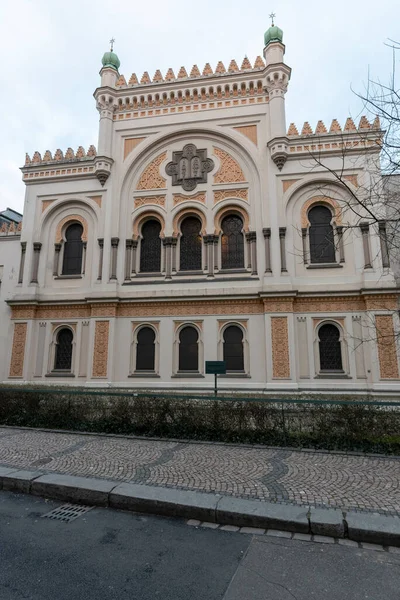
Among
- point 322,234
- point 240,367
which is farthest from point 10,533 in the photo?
point 322,234

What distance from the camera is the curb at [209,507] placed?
4.12 m

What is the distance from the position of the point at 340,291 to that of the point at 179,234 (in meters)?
8.01

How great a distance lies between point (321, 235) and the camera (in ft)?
55.4

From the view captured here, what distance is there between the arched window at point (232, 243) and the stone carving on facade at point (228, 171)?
5.99 ft

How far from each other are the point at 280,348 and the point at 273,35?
16109mm

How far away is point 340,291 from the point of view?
1569 centimetres

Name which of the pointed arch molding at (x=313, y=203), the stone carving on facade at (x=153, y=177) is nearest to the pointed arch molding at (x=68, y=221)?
the stone carving on facade at (x=153, y=177)

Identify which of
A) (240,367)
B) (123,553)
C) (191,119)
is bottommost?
(123,553)

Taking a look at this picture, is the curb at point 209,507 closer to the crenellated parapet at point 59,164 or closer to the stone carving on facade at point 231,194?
the stone carving on facade at point 231,194

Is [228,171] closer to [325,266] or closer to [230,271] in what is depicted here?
[230,271]

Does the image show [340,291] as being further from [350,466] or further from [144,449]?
[144,449]

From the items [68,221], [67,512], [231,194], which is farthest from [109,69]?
[67,512]

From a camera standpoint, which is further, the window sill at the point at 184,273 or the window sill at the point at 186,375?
the window sill at the point at 184,273

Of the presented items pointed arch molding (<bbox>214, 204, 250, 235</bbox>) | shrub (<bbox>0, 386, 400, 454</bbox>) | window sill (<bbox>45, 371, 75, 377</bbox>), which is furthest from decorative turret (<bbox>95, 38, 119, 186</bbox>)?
shrub (<bbox>0, 386, 400, 454</bbox>)
